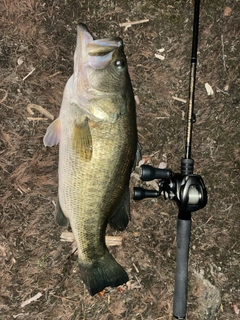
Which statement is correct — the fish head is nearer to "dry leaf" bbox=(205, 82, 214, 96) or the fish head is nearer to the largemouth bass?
the largemouth bass

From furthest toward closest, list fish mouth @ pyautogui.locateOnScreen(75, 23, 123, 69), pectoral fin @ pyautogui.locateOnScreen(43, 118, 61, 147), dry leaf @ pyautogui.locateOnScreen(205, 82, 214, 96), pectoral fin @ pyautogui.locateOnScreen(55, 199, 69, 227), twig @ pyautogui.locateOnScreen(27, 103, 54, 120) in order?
dry leaf @ pyautogui.locateOnScreen(205, 82, 214, 96) < twig @ pyautogui.locateOnScreen(27, 103, 54, 120) < pectoral fin @ pyautogui.locateOnScreen(55, 199, 69, 227) < pectoral fin @ pyautogui.locateOnScreen(43, 118, 61, 147) < fish mouth @ pyautogui.locateOnScreen(75, 23, 123, 69)

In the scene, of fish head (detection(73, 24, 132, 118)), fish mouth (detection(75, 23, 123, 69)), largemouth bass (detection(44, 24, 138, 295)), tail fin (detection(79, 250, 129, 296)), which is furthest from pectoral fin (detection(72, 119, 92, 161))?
tail fin (detection(79, 250, 129, 296))

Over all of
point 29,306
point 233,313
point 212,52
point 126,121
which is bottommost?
point 233,313

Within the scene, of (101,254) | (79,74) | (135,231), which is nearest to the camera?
(79,74)

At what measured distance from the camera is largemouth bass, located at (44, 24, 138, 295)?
8.57 feet

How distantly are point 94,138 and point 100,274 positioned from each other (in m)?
0.99

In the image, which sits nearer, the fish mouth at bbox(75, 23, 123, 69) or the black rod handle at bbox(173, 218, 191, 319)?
the fish mouth at bbox(75, 23, 123, 69)

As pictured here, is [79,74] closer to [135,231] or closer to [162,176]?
[162,176]

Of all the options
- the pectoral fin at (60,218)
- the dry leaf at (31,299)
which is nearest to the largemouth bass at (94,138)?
the pectoral fin at (60,218)

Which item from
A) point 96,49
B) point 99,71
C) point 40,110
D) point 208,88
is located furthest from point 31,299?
point 208,88

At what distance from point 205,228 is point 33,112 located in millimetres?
1706

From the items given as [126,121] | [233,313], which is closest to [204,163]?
[126,121]

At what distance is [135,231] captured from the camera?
335 cm

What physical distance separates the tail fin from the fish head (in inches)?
41.4
